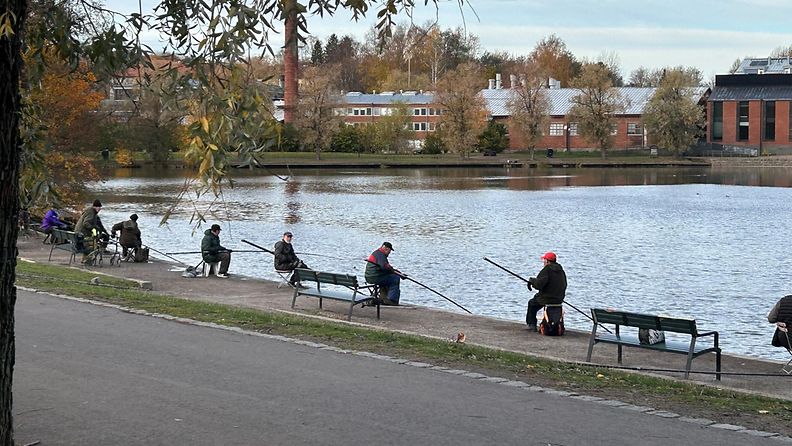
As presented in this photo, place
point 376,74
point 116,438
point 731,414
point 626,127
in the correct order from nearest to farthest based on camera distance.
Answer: point 116,438 → point 731,414 → point 626,127 → point 376,74

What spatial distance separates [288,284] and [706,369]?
11.5 metres

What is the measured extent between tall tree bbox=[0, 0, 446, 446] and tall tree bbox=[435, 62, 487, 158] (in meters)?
105

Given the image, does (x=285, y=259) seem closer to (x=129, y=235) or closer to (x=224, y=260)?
(x=224, y=260)

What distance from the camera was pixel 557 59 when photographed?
6590 inches

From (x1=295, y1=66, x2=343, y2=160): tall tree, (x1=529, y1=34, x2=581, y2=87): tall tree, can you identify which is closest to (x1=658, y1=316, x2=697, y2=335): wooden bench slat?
(x1=295, y1=66, x2=343, y2=160): tall tree

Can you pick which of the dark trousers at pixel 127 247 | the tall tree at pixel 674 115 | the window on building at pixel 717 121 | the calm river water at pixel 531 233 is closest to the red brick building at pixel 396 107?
the tall tree at pixel 674 115

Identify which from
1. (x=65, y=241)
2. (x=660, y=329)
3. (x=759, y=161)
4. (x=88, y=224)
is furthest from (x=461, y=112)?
(x=660, y=329)

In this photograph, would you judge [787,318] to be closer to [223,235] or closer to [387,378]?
[387,378]

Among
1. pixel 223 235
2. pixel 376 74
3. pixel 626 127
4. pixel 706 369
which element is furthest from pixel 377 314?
pixel 376 74

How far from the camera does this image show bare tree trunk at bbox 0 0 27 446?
7.85 metres

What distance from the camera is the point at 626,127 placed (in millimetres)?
125375

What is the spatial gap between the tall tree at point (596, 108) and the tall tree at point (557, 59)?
44.0 meters

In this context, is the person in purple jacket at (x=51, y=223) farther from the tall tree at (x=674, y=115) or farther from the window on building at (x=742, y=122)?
the window on building at (x=742, y=122)

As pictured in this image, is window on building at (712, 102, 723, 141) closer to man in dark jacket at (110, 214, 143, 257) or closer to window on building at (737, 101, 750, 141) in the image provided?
window on building at (737, 101, 750, 141)
